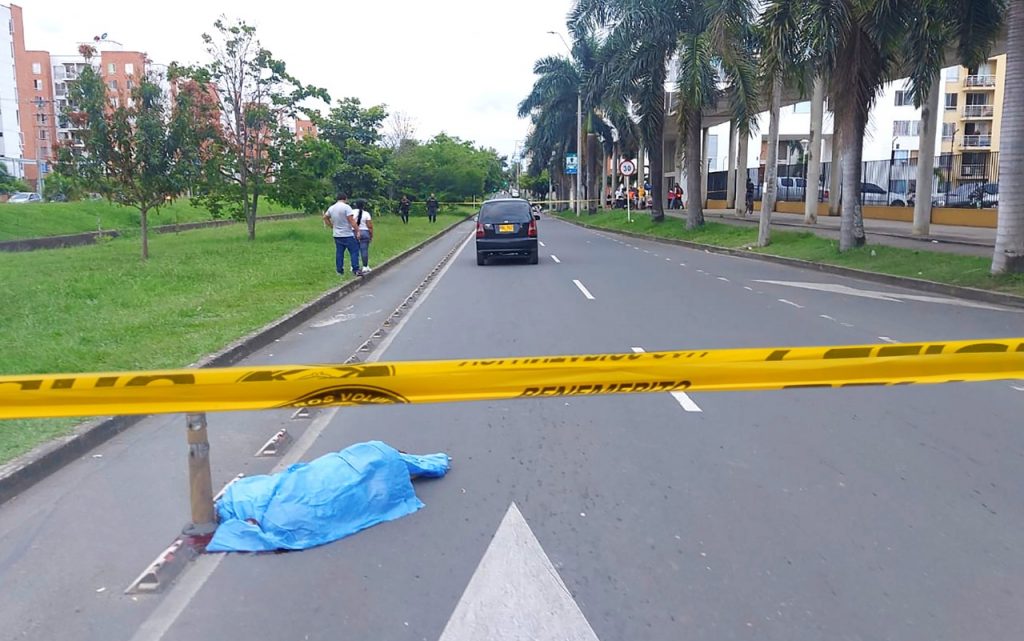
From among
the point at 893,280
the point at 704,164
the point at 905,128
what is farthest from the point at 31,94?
the point at 893,280

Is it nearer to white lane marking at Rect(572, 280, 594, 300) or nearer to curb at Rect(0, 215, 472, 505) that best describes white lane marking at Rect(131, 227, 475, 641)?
curb at Rect(0, 215, 472, 505)

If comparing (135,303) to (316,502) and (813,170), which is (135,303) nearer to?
(316,502)

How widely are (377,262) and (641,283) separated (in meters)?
7.99

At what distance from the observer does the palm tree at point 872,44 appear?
17328 mm

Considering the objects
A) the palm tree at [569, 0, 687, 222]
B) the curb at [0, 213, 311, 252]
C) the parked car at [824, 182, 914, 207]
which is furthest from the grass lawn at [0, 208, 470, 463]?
the parked car at [824, 182, 914, 207]

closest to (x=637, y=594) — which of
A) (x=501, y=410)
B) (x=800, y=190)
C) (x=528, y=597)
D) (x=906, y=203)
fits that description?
(x=528, y=597)

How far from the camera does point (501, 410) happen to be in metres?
7.51

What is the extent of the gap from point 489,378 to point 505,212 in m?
19.3

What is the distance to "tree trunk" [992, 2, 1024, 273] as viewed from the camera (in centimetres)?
1481

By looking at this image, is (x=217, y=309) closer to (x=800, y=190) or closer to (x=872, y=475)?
(x=872, y=475)

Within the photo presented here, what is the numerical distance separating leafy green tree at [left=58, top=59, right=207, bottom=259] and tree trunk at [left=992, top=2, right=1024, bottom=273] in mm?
18263

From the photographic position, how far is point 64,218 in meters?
39.4

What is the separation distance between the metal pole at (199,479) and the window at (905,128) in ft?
245

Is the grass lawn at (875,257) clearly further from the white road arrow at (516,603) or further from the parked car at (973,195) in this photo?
the white road arrow at (516,603)
